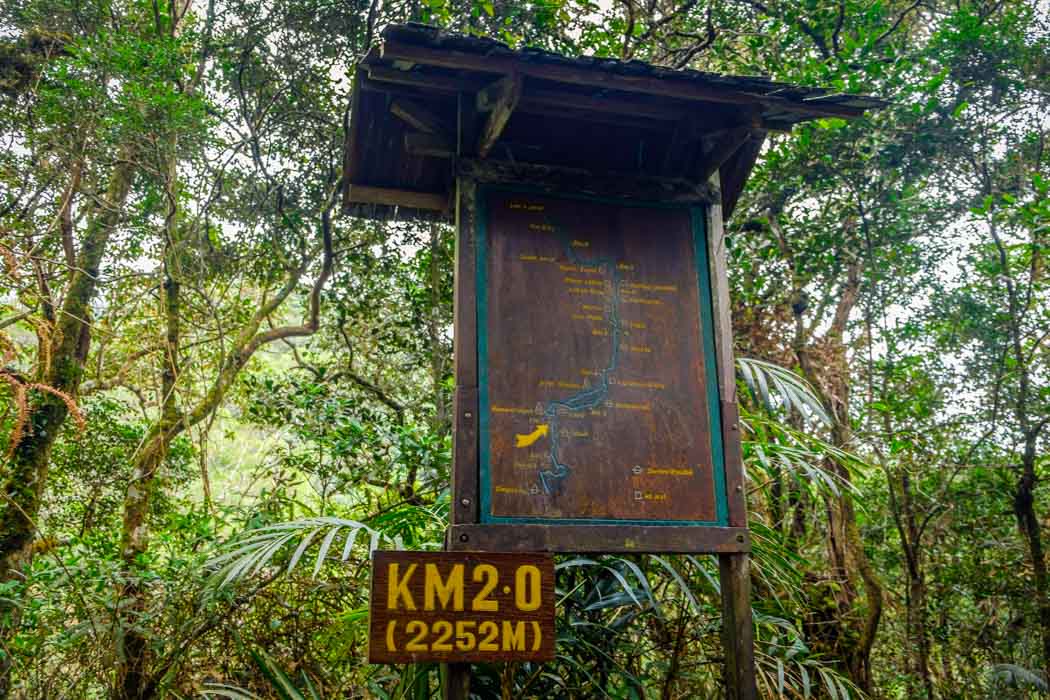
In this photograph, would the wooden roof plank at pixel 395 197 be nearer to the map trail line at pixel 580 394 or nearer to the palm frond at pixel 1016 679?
the map trail line at pixel 580 394

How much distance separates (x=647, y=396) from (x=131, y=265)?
19.3 ft

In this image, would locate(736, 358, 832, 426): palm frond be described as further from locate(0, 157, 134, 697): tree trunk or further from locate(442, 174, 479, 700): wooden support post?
locate(0, 157, 134, 697): tree trunk

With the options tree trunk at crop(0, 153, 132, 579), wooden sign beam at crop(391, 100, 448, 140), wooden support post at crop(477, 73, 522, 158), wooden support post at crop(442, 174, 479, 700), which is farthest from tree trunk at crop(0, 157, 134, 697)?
wooden support post at crop(477, 73, 522, 158)

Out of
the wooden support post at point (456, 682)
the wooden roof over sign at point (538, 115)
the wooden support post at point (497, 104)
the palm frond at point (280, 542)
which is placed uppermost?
the wooden roof over sign at point (538, 115)

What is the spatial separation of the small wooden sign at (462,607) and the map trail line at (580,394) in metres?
0.33

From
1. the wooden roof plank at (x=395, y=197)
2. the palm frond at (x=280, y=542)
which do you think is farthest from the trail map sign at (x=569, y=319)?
the palm frond at (x=280, y=542)

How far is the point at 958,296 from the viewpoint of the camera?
26.3 feet

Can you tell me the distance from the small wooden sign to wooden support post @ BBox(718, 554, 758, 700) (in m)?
0.79

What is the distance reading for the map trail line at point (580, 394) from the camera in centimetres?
295

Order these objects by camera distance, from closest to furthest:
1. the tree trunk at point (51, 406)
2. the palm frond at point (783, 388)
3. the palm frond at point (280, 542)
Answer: the palm frond at point (280, 542)
the palm frond at point (783, 388)
the tree trunk at point (51, 406)

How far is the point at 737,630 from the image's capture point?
9.94 ft

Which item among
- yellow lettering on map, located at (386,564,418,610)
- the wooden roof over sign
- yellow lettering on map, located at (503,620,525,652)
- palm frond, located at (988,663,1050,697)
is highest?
the wooden roof over sign

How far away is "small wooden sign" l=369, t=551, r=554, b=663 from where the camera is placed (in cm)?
262

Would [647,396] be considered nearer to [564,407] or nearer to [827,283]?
[564,407]
